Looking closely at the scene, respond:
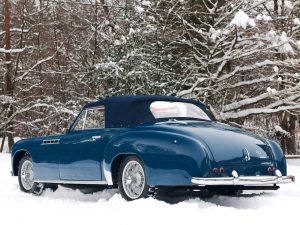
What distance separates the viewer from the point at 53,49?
27.1 meters

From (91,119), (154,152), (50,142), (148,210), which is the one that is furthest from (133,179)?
(50,142)

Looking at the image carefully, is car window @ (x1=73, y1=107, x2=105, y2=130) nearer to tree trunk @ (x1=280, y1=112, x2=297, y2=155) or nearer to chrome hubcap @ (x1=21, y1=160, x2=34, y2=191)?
chrome hubcap @ (x1=21, y1=160, x2=34, y2=191)

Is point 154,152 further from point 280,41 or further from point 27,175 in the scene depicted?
point 280,41

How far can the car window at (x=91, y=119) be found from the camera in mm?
8141

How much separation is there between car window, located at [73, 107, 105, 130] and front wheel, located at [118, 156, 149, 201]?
942mm

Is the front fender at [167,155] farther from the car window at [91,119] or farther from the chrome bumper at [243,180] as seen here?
the car window at [91,119]

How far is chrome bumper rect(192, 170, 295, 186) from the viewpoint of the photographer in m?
6.36

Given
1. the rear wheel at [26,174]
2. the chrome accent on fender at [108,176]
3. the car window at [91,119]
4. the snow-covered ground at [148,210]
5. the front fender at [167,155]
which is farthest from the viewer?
the rear wheel at [26,174]

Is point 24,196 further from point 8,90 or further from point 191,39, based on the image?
point 8,90

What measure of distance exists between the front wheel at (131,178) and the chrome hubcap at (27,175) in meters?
2.53

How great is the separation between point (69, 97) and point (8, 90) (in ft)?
9.25

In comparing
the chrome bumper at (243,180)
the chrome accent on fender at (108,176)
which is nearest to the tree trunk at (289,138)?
the chrome bumper at (243,180)

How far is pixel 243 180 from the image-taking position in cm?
664

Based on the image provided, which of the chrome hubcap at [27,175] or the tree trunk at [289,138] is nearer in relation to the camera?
the chrome hubcap at [27,175]
